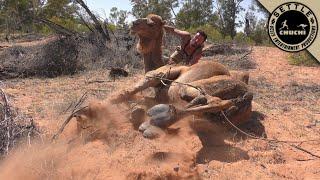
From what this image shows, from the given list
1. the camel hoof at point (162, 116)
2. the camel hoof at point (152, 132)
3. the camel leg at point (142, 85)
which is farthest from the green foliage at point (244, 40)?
the camel hoof at point (152, 132)

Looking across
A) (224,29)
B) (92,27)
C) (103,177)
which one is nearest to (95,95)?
(103,177)

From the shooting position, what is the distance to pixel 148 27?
643cm

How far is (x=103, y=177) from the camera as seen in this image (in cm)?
442

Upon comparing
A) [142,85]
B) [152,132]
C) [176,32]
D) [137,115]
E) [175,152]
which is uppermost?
[176,32]

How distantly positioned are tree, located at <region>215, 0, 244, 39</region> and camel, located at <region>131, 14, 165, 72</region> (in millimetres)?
19434

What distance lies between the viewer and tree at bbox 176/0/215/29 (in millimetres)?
27125

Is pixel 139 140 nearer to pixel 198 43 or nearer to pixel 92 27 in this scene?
pixel 198 43

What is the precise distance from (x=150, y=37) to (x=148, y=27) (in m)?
0.21

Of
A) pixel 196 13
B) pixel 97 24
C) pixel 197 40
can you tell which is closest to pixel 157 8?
pixel 196 13

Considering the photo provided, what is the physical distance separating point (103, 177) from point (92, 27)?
1009 cm

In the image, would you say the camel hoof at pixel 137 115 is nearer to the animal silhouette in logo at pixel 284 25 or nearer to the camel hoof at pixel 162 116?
the camel hoof at pixel 162 116

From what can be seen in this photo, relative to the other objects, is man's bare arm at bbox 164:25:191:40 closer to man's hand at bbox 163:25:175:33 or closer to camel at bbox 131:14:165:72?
man's hand at bbox 163:25:175:33

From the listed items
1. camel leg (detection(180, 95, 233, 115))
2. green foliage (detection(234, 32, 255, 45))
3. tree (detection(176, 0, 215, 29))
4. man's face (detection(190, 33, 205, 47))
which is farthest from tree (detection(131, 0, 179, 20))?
camel leg (detection(180, 95, 233, 115))

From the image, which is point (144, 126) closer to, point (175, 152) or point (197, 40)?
point (175, 152)
